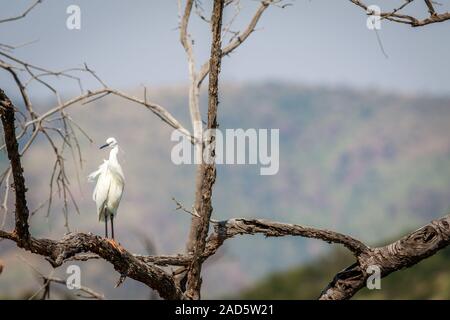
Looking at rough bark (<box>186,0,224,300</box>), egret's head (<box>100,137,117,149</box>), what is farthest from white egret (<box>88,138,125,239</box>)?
rough bark (<box>186,0,224,300</box>)

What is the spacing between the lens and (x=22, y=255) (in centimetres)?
654

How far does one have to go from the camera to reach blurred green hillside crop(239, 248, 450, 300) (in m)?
23.5

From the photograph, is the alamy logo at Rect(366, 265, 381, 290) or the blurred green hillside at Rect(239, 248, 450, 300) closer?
the alamy logo at Rect(366, 265, 381, 290)

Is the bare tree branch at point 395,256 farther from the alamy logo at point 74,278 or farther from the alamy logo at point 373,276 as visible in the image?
the alamy logo at point 74,278

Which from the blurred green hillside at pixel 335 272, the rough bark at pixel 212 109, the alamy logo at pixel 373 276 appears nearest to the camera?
the rough bark at pixel 212 109

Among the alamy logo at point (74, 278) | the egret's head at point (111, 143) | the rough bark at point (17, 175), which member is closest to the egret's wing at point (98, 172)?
the egret's head at point (111, 143)

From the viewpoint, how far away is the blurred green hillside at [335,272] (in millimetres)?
23516

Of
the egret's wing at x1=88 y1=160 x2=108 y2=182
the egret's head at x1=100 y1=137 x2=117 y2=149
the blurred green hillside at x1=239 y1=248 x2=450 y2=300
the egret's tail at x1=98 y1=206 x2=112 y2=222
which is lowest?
the blurred green hillside at x1=239 y1=248 x2=450 y2=300

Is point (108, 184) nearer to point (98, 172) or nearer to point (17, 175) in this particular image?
point (98, 172)

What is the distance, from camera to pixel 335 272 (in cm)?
2916

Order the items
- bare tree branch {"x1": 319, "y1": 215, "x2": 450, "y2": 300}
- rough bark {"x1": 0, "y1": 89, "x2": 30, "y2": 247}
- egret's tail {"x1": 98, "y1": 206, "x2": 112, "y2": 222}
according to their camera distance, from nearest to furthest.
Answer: rough bark {"x1": 0, "y1": 89, "x2": 30, "y2": 247}, bare tree branch {"x1": 319, "y1": 215, "x2": 450, "y2": 300}, egret's tail {"x1": 98, "y1": 206, "x2": 112, "y2": 222}

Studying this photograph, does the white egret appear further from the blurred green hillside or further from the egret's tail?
the blurred green hillside
